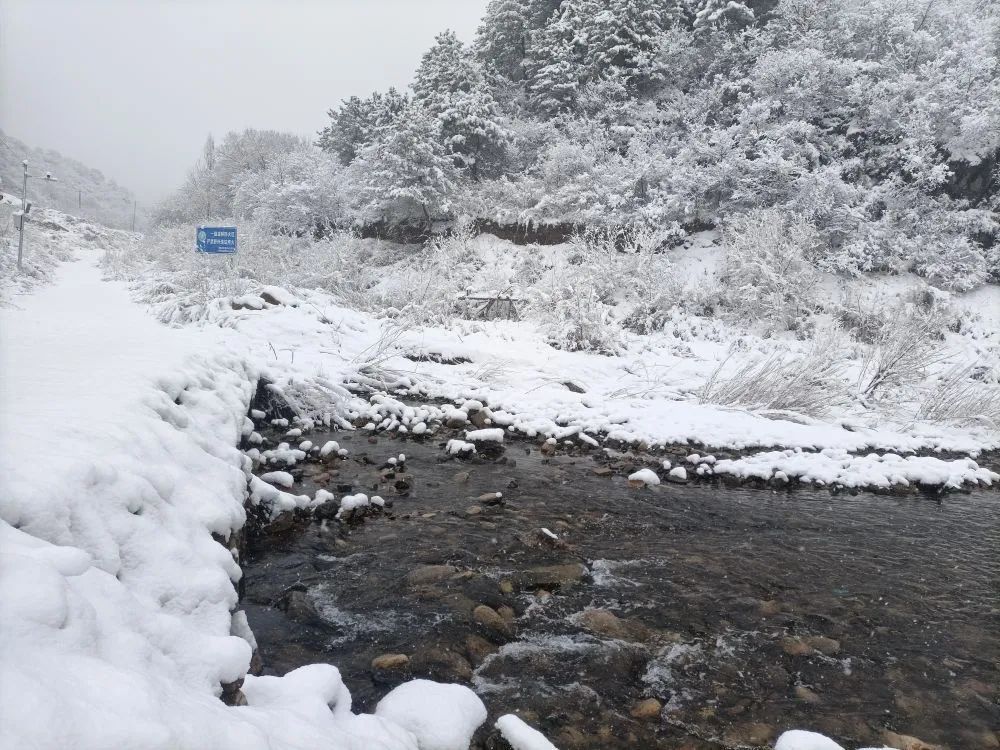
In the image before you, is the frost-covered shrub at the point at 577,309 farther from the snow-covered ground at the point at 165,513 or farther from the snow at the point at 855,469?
the snow at the point at 855,469

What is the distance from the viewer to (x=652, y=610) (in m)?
3.76

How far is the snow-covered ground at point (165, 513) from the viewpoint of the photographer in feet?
4.24

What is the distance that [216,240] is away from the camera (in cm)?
1270

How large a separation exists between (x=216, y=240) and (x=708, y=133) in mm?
16731

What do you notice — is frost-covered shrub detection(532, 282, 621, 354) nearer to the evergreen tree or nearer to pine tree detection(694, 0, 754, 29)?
the evergreen tree

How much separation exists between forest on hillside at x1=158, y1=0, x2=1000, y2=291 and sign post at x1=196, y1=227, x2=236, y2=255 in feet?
27.8

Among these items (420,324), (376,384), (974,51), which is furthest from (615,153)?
(376,384)

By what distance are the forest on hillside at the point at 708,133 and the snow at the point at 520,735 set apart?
14608 millimetres

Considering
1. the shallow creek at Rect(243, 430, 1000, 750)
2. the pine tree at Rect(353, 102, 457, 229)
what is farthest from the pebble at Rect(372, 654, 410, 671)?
the pine tree at Rect(353, 102, 457, 229)

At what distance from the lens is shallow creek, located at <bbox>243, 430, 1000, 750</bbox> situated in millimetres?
2926

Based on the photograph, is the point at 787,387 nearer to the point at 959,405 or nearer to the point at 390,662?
the point at 959,405

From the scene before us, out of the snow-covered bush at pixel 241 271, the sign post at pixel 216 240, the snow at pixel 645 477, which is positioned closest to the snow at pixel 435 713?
the snow at pixel 645 477

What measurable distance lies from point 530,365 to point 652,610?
6840mm

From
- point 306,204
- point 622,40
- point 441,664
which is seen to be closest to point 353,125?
point 306,204
